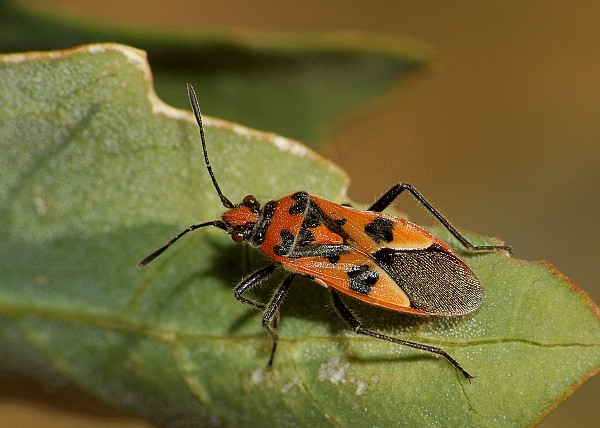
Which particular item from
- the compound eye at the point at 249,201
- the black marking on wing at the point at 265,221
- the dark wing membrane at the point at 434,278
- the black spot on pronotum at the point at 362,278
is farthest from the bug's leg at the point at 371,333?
the compound eye at the point at 249,201

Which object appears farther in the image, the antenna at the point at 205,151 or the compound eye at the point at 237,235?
the compound eye at the point at 237,235

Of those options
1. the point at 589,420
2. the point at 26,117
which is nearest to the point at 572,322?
the point at 26,117

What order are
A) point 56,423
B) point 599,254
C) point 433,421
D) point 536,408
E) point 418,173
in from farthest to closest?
point 418,173, point 599,254, point 56,423, point 433,421, point 536,408

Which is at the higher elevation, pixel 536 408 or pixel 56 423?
pixel 536 408

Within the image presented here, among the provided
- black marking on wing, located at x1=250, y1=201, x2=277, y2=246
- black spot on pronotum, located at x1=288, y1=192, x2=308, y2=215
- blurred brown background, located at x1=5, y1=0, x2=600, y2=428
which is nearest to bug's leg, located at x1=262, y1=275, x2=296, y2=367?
black marking on wing, located at x1=250, y1=201, x2=277, y2=246

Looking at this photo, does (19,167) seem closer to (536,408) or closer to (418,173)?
(536,408)

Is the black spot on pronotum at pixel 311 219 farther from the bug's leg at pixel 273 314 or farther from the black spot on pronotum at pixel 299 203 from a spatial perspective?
the bug's leg at pixel 273 314
